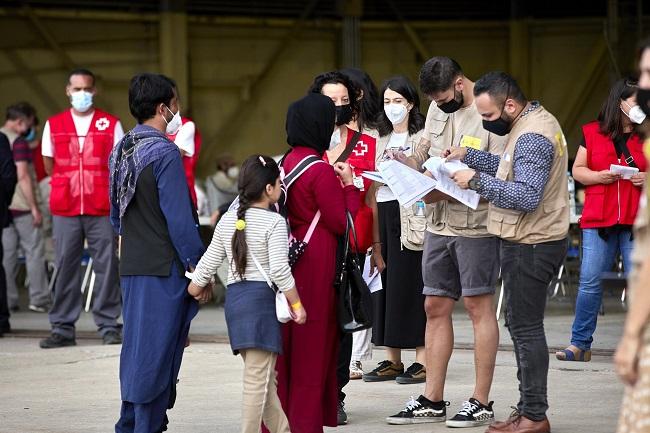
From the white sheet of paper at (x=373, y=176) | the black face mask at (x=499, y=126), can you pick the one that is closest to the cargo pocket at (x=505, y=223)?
the black face mask at (x=499, y=126)

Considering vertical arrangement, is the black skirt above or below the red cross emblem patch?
below

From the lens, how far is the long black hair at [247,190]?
16.4 feet

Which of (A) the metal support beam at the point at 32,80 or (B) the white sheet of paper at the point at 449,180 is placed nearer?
(B) the white sheet of paper at the point at 449,180

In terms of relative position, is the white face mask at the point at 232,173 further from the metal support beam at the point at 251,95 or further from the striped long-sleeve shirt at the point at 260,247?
the striped long-sleeve shirt at the point at 260,247

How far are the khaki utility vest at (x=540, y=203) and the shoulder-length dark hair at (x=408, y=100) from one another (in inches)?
66.6

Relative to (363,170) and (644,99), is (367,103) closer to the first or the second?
(363,170)

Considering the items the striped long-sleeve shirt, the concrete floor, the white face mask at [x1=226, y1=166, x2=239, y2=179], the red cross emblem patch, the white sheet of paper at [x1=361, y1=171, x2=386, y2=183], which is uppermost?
the red cross emblem patch

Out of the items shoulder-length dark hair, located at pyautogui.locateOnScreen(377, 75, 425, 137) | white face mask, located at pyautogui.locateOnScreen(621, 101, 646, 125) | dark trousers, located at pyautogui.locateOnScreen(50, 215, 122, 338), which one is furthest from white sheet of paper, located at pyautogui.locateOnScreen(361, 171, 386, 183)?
dark trousers, located at pyautogui.locateOnScreen(50, 215, 122, 338)

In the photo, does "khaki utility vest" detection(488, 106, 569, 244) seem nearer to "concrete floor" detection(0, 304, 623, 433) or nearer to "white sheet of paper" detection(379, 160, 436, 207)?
"white sheet of paper" detection(379, 160, 436, 207)

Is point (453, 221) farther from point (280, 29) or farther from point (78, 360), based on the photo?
point (280, 29)

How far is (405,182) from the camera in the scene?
5605 millimetres

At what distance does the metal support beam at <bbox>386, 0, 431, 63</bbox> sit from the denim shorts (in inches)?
494

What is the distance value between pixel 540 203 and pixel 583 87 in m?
13.1

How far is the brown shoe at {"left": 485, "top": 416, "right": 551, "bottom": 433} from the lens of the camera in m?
5.56
